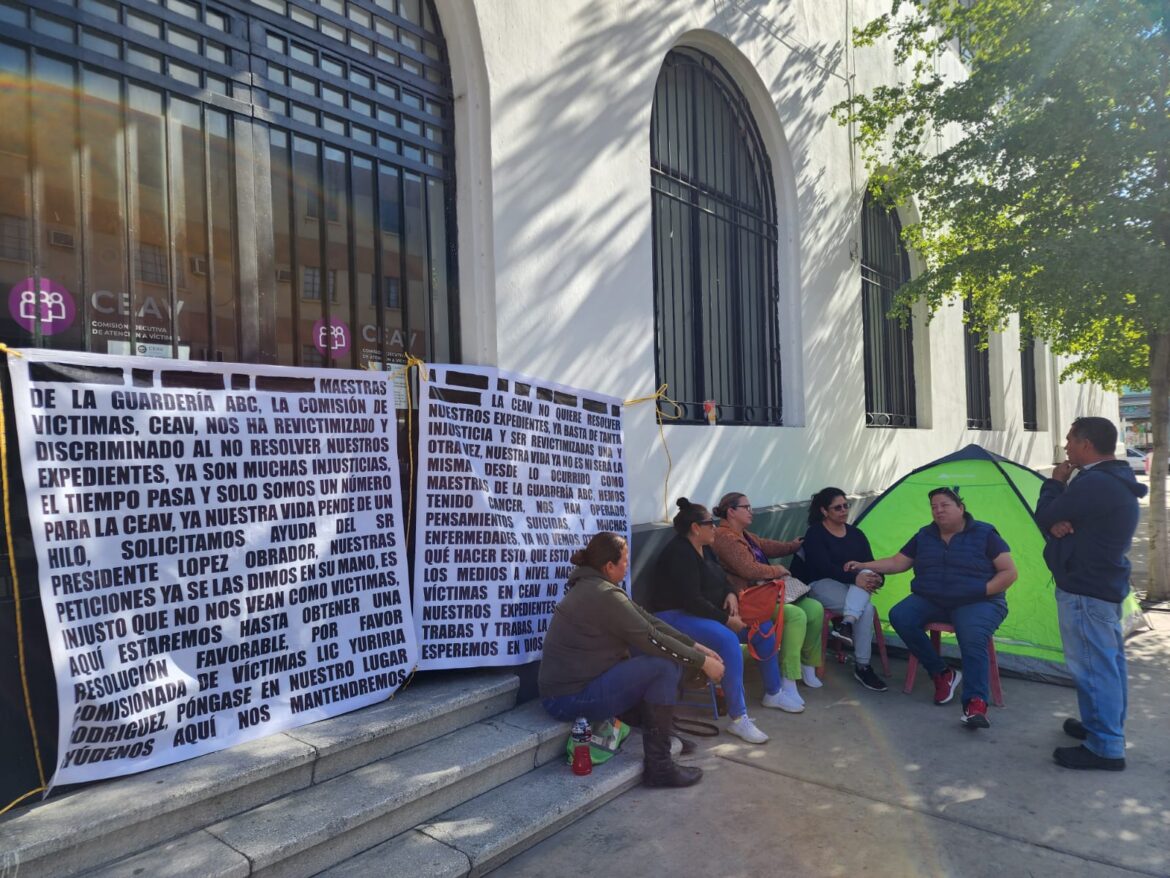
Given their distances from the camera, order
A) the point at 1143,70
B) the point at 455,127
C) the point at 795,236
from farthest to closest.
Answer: the point at 795,236
the point at 1143,70
the point at 455,127

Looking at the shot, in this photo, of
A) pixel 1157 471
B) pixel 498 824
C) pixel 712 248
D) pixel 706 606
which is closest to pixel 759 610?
pixel 706 606

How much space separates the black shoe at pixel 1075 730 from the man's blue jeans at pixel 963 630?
0.44 m

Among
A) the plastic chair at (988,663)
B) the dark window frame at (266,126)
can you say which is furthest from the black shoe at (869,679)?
the dark window frame at (266,126)

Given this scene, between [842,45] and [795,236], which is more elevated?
[842,45]

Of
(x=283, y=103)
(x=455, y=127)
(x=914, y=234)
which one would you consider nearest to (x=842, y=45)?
(x=914, y=234)

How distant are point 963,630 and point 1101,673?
933 mm

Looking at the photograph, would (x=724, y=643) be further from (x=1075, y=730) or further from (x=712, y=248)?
(x=712, y=248)

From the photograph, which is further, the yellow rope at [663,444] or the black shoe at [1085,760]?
the yellow rope at [663,444]

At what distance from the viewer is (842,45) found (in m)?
8.73

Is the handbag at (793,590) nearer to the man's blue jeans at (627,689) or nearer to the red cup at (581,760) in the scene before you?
the man's blue jeans at (627,689)

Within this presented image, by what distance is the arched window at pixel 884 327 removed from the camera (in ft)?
31.4

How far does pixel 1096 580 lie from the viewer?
162 inches

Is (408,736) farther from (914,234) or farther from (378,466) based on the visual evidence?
(914,234)

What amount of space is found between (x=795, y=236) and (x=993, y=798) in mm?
5572
